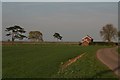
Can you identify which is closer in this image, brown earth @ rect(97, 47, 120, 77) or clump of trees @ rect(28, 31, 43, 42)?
brown earth @ rect(97, 47, 120, 77)

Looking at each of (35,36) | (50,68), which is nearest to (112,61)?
(50,68)

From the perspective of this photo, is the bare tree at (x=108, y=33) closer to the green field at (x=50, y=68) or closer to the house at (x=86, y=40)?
the house at (x=86, y=40)

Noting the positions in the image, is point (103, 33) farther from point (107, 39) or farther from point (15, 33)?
point (15, 33)

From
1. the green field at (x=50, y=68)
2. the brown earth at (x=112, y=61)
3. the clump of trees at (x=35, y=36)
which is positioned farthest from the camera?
the clump of trees at (x=35, y=36)

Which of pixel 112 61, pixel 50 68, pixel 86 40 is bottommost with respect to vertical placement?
pixel 50 68

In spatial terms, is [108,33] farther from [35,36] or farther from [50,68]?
[50,68]

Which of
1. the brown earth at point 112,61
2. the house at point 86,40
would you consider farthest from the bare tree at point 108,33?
the brown earth at point 112,61

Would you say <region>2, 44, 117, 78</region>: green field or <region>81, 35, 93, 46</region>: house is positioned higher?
<region>81, 35, 93, 46</region>: house

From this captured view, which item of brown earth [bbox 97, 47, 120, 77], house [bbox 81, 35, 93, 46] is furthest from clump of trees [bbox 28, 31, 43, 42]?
brown earth [bbox 97, 47, 120, 77]

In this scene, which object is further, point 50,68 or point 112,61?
point 112,61

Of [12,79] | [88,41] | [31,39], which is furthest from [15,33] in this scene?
[12,79]

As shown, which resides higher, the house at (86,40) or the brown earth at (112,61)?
the house at (86,40)

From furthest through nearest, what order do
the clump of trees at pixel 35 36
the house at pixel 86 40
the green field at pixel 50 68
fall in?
the clump of trees at pixel 35 36 → the house at pixel 86 40 → the green field at pixel 50 68

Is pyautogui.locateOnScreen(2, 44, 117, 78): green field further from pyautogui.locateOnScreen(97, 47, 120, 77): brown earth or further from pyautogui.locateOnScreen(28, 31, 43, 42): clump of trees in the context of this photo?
pyautogui.locateOnScreen(28, 31, 43, 42): clump of trees
